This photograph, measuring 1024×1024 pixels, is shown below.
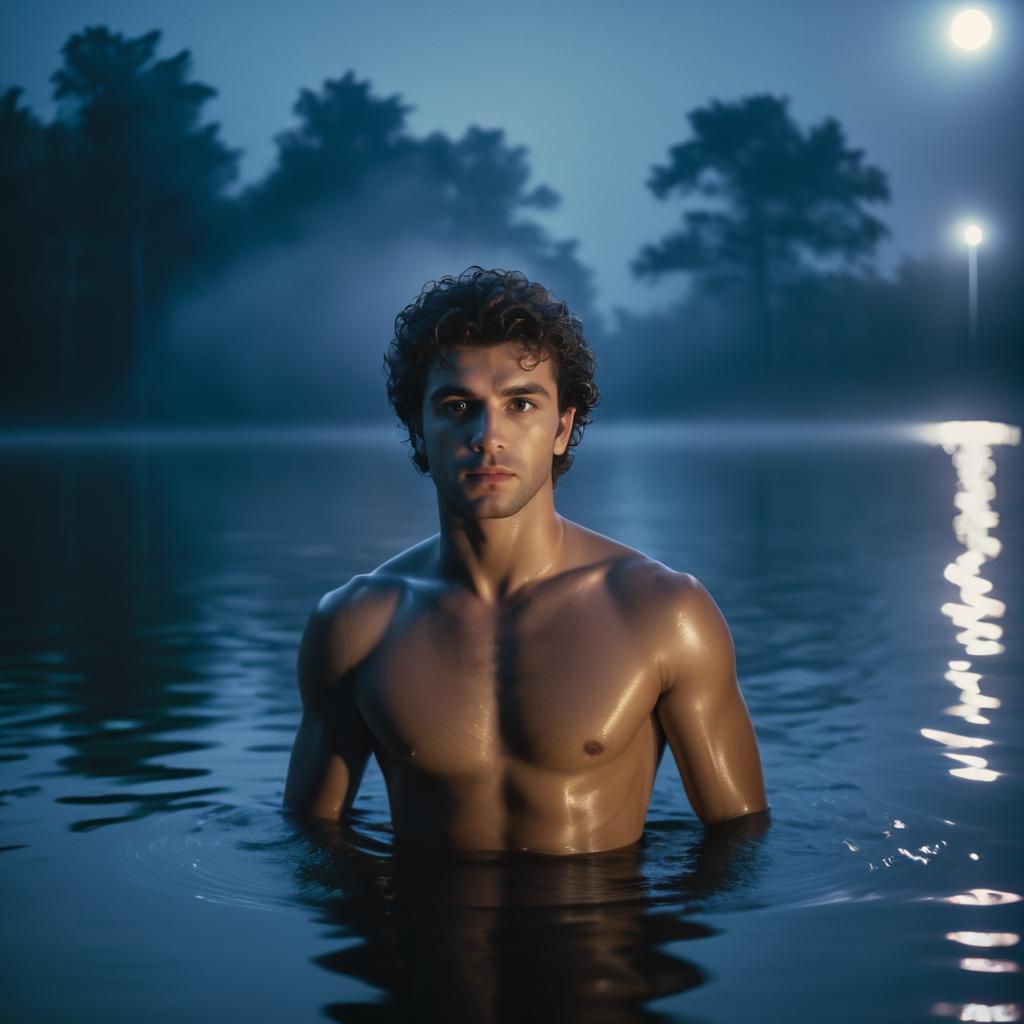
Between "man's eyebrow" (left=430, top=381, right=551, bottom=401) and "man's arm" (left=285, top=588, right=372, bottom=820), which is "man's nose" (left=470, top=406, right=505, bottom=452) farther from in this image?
"man's arm" (left=285, top=588, right=372, bottom=820)

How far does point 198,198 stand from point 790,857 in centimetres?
4987

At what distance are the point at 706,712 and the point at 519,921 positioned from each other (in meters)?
0.61

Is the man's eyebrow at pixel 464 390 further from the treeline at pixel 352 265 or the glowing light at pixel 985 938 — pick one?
the treeline at pixel 352 265

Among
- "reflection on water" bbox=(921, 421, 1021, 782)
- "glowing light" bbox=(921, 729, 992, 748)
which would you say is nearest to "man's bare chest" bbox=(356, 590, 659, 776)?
"reflection on water" bbox=(921, 421, 1021, 782)

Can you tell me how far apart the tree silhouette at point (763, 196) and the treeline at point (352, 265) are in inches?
2.7

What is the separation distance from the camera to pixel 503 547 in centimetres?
365

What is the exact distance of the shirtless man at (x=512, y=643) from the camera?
3523 millimetres

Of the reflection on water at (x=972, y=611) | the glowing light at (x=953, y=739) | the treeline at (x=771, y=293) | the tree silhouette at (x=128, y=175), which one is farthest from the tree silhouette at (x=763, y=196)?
the glowing light at (x=953, y=739)

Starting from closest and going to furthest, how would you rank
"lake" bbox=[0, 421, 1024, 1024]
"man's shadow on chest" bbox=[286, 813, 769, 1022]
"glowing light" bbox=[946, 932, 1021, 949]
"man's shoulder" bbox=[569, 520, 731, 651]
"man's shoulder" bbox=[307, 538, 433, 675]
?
"man's shadow on chest" bbox=[286, 813, 769, 1022] → "lake" bbox=[0, 421, 1024, 1024] → "glowing light" bbox=[946, 932, 1021, 949] → "man's shoulder" bbox=[569, 520, 731, 651] → "man's shoulder" bbox=[307, 538, 433, 675]

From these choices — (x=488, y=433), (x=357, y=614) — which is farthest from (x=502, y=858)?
(x=488, y=433)

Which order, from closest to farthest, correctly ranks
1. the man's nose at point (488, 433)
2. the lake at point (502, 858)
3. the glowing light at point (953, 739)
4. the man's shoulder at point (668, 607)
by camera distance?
the lake at point (502, 858), the man's nose at point (488, 433), the man's shoulder at point (668, 607), the glowing light at point (953, 739)

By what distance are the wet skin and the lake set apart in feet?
0.45

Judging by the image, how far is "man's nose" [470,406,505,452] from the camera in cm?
344

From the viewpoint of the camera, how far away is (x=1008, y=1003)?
9.68ft
